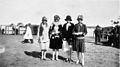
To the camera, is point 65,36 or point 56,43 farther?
point 56,43

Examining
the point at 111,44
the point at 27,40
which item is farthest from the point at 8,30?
the point at 111,44

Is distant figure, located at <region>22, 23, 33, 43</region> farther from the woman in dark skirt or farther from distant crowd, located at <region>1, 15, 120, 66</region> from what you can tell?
the woman in dark skirt

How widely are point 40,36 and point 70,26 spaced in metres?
1.20

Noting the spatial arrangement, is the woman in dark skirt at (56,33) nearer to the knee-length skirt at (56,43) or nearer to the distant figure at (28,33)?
the knee-length skirt at (56,43)

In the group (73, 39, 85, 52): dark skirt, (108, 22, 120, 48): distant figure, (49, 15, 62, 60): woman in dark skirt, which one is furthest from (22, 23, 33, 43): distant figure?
(73, 39, 85, 52): dark skirt

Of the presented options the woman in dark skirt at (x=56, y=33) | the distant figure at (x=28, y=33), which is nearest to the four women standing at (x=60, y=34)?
the woman in dark skirt at (x=56, y=33)

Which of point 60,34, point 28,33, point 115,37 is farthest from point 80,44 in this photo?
point 28,33

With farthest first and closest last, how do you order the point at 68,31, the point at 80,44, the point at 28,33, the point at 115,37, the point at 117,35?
1. the point at 28,33
2. the point at 115,37
3. the point at 117,35
4. the point at 68,31
5. the point at 80,44

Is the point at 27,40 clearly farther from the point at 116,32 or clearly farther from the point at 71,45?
the point at 71,45

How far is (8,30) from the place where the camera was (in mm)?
25578

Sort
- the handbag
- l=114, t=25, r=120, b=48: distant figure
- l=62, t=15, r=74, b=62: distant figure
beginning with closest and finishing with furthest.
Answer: l=62, t=15, r=74, b=62: distant figure < the handbag < l=114, t=25, r=120, b=48: distant figure

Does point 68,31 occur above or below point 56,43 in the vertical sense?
above

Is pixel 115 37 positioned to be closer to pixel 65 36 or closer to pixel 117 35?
pixel 117 35

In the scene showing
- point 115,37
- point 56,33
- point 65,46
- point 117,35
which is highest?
point 56,33
